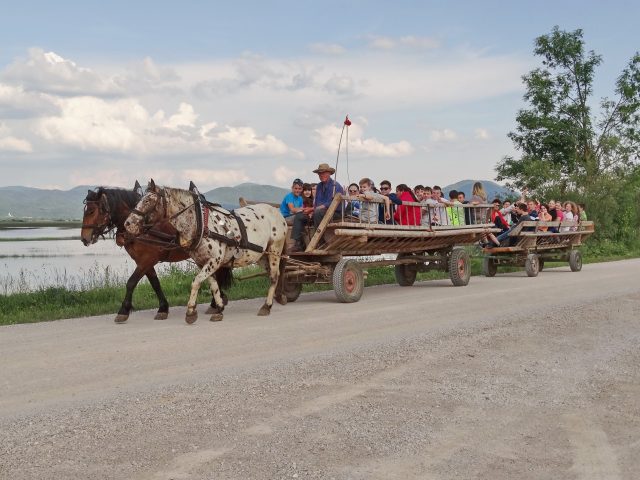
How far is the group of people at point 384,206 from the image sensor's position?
1271 cm

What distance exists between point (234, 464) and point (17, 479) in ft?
4.23

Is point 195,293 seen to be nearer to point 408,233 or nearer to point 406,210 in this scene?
point 408,233

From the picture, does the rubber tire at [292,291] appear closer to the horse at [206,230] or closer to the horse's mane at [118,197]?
the horse at [206,230]

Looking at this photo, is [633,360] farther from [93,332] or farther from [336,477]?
[93,332]

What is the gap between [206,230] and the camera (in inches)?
420

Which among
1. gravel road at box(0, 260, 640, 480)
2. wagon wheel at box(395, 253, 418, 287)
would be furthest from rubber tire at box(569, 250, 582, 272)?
gravel road at box(0, 260, 640, 480)

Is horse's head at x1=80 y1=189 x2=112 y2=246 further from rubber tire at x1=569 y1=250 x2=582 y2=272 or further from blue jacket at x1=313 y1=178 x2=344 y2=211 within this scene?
rubber tire at x1=569 y1=250 x2=582 y2=272

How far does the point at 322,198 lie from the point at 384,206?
140cm

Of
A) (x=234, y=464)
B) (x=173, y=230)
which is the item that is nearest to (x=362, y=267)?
(x=173, y=230)

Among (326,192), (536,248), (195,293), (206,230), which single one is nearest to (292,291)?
(326,192)

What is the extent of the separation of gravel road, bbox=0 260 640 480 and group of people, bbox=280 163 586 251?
2.63 meters

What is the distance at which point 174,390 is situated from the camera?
6348 mm

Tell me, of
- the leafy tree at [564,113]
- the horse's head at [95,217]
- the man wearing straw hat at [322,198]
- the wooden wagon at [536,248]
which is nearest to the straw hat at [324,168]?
the man wearing straw hat at [322,198]

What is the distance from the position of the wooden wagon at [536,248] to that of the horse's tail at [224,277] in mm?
8602
